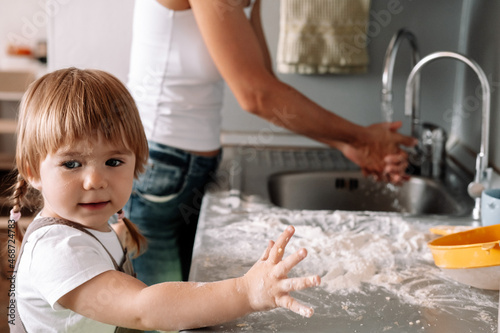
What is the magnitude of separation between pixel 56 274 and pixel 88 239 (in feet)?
0.27

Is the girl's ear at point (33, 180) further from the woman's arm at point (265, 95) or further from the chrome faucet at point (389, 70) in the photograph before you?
the chrome faucet at point (389, 70)

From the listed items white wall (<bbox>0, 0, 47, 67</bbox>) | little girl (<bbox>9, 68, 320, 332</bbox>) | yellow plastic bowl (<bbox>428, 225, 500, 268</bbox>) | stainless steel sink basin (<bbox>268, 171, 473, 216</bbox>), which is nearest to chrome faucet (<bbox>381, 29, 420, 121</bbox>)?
stainless steel sink basin (<bbox>268, 171, 473, 216</bbox>)

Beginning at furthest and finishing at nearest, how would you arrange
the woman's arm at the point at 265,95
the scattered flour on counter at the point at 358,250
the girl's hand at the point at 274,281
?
the woman's arm at the point at 265,95 → the scattered flour on counter at the point at 358,250 → the girl's hand at the point at 274,281

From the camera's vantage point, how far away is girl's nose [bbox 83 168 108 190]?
31.1 inches

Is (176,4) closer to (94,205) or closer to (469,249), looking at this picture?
(94,205)

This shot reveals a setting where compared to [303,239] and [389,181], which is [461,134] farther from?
[303,239]

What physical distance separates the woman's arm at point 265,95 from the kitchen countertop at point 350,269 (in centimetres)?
23

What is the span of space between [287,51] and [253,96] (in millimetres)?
572

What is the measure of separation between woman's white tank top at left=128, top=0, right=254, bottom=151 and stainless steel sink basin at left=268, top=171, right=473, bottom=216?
315 millimetres

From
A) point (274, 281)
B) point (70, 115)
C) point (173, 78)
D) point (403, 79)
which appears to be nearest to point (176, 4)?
point (173, 78)

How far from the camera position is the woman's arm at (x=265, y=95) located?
115 cm

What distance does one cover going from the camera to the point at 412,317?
775 millimetres

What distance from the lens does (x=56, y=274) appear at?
75 centimetres

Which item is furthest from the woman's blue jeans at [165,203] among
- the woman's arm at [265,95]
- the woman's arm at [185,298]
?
the woman's arm at [185,298]
